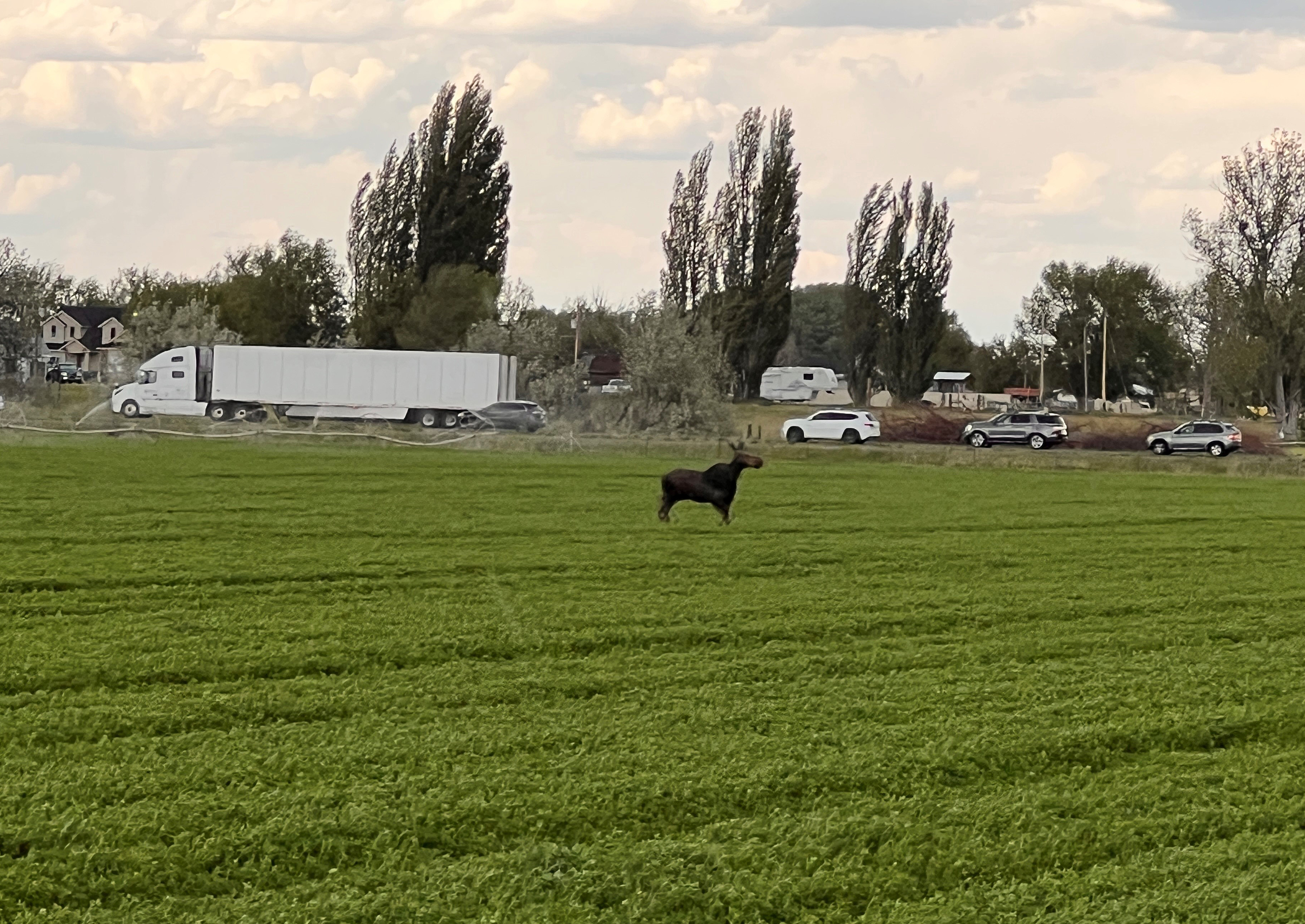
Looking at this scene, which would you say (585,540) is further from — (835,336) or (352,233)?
(835,336)

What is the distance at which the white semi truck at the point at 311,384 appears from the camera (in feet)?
171

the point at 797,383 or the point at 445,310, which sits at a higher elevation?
the point at 445,310

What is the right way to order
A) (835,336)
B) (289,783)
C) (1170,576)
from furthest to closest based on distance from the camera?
1. (835,336)
2. (1170,576)
3. (289,783)

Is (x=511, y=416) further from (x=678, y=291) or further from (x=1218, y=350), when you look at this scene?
(x=1218, y=350)

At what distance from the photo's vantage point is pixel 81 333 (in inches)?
5113

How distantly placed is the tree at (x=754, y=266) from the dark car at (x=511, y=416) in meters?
16.8

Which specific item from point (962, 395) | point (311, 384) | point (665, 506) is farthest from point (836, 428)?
point (962, 395)

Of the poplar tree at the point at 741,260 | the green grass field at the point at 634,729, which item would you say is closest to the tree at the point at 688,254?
the poplar tree at the point at 741,260

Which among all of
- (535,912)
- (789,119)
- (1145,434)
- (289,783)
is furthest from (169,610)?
(789,119)

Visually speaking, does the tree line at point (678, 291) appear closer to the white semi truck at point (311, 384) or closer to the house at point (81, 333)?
the white semi truck at point (311, 384)

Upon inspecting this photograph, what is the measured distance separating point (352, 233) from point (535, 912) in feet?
202

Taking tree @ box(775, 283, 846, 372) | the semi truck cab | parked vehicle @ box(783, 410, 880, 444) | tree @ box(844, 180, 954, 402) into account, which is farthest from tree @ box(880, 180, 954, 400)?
tree @ box(775, 283, 846, 372)

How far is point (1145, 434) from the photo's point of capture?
53.1 meters

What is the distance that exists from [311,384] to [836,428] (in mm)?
17063
